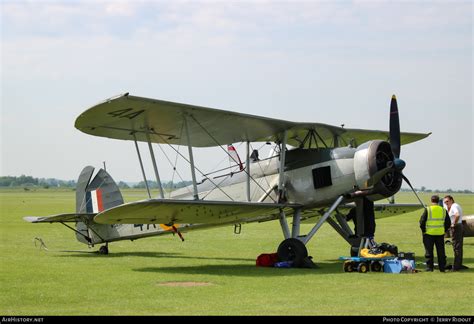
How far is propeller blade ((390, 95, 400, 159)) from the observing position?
14.4m

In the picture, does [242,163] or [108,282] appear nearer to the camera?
[108,282]

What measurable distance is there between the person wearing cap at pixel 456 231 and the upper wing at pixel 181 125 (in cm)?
275

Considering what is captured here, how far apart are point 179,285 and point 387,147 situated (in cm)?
518

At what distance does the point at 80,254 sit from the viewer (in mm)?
17891

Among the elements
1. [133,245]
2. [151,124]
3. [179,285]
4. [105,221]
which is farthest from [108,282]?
[133,245]

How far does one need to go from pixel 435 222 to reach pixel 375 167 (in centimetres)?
151

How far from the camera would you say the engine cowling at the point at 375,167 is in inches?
555

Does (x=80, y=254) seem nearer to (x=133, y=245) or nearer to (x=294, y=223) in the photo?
(x=133, y=245)

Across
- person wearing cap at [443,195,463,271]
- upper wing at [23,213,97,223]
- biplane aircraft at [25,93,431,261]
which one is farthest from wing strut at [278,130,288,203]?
upper wing at [23,213,97,223]

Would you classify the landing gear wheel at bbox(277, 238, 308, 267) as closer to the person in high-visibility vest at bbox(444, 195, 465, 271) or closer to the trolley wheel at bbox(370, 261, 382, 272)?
the trolley wheel at bbox(370, 261, 382, 272)

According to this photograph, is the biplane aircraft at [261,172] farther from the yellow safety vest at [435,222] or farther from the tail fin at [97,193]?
the tail fin at [97,193]

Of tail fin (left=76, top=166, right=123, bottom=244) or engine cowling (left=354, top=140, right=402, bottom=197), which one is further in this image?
tail fin (left=76, top=166, right=123, bottom=244)

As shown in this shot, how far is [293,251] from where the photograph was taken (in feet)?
46.8

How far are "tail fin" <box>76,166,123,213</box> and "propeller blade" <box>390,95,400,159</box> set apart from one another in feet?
25.7
